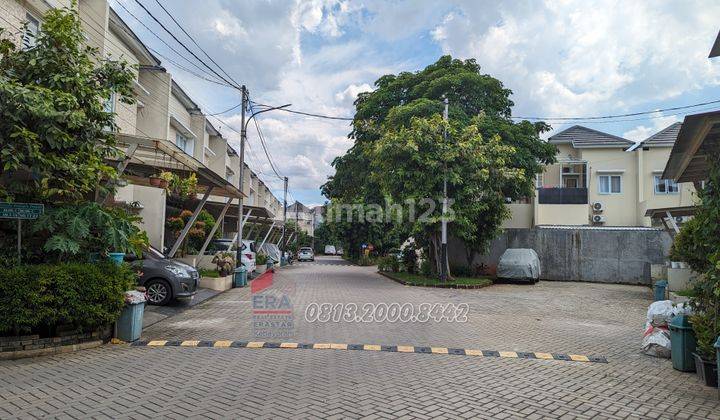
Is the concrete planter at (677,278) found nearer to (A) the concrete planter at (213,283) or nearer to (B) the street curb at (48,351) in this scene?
(A) the concrete planter at (213,283)

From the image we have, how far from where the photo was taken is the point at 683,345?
21.7 ft

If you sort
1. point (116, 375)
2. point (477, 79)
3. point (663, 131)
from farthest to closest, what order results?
1. point (663, 131)
2. point (477, 79)
3. point (116, 375)

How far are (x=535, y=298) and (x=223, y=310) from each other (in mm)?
9603

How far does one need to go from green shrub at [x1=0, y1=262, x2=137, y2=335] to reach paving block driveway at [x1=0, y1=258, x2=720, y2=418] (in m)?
0.51

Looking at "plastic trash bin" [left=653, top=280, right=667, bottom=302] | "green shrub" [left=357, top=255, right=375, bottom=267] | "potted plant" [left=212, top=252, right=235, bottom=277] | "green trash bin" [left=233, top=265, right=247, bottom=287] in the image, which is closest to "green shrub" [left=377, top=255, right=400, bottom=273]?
"green trash bin" [left=233, top=265, right=247, bottom=287]

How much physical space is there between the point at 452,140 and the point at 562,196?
43.6 feet

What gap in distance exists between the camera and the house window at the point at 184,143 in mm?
22984

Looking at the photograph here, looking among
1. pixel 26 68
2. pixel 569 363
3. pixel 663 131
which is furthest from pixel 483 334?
pixel 663 131

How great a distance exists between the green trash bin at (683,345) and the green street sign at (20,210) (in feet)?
29.6

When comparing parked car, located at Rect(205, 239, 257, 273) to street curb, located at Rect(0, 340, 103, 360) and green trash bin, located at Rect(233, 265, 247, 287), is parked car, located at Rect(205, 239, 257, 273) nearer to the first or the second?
green trash bin, located at Rect(233, 265, 247, 287)

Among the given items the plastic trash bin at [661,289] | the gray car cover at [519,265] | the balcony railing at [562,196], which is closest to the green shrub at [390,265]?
the gray car cover at [519,265]

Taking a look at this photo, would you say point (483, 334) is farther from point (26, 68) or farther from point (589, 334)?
point (26, 68)

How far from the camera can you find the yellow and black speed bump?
24.0 ft

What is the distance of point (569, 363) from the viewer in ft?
22.9
